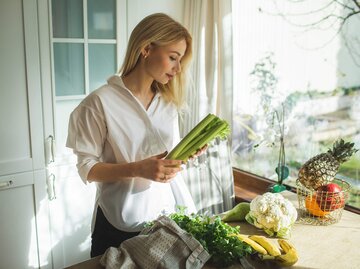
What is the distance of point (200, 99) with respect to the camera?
2.91 meters

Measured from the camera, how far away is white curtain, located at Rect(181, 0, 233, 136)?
276cm

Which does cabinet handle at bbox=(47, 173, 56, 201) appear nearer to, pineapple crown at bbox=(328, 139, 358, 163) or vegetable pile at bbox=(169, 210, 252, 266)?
vegetable pile at bbox=(169, 210, 252, 266)

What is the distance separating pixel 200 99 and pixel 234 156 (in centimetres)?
51

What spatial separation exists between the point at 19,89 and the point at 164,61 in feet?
3.78

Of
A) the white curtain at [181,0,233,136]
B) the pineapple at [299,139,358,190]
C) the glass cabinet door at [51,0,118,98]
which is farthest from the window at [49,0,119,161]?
the pineapple at [299,139,358,190]

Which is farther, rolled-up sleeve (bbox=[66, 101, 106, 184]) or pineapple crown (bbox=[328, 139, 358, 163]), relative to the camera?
pineapple crown (bbox=[328, 139, 358, 163])

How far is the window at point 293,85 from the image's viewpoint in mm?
2258

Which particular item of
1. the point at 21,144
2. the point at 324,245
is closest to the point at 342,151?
the point at 324,245

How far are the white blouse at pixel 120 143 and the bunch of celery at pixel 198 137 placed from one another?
0.09 meters

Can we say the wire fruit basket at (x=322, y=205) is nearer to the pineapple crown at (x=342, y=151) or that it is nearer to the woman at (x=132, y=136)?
the pineapple crown at (x=342, y=151)

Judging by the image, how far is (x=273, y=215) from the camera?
1528 millimetres

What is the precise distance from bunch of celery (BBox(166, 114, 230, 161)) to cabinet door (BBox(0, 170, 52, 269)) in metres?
1.23

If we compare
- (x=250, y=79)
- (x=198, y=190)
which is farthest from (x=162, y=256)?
(x=250, y=79)

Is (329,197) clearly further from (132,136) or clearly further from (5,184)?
(5,184)
